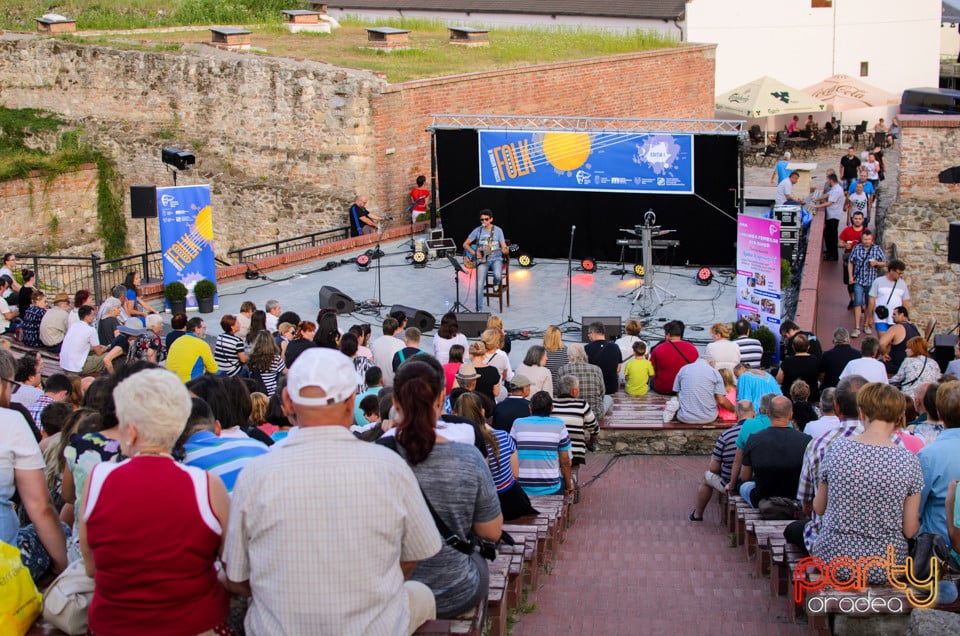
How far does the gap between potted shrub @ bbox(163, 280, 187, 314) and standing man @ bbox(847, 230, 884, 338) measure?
951cm

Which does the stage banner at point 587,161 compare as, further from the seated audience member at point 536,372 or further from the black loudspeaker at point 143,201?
the seated audience member at point 536,372

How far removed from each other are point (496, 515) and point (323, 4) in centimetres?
3950

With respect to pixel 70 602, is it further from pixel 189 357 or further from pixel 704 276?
pixel 704 276

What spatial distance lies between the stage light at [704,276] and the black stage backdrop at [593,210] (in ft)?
3.30

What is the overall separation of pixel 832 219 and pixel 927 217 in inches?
63.0

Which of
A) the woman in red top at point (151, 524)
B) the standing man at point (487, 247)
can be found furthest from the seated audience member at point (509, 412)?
the standing man at point (487, 247)

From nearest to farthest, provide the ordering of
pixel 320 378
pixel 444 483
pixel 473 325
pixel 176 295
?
pixel 320 378
pixel 444 483
pixel 473 325
pixel 176 295

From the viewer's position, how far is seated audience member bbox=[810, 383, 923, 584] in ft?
17.7

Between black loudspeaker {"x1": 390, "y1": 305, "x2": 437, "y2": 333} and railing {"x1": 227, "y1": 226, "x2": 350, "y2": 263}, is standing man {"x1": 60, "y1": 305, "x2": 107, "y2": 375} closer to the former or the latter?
black loudspeaker {"x1": 390, "y1": 305, "x2": 437, "y2": 333}

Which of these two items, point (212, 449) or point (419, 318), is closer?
point (212, 449)

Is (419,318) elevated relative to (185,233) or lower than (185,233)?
lower

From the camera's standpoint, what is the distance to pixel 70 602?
181 inches

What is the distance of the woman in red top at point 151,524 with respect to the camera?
4.07 meters

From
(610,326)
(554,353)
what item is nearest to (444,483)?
(554,353)
